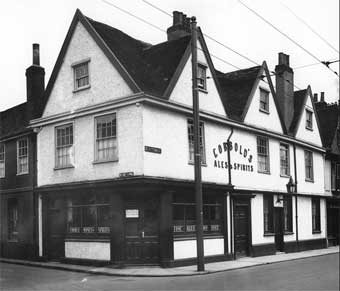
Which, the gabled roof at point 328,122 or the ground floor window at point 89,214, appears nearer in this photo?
the ground floor window at point 89,214

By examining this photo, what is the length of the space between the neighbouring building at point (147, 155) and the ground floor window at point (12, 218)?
2.38 meters

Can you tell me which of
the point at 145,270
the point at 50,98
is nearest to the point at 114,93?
the point at 50,98

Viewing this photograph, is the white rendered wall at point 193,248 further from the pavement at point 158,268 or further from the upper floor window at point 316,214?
the upper floor window at point 316,214

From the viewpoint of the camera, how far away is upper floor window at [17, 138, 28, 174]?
75.2ft

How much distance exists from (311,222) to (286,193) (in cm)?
408

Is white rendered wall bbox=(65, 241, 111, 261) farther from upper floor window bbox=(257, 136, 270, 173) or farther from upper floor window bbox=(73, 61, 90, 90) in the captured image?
upper floor window bbox=(257, 136, 270, 173)

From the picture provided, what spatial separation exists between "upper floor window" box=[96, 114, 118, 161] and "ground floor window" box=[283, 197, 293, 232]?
1128cm

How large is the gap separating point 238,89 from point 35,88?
9.38 m

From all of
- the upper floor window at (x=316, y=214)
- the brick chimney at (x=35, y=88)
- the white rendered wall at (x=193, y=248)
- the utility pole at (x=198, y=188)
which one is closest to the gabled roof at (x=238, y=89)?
the white rendered wall at (x=193, y=248)

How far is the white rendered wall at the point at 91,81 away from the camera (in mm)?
19031

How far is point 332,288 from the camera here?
37.7ft

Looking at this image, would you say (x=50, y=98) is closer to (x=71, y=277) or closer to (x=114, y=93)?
(x=114, y=93)

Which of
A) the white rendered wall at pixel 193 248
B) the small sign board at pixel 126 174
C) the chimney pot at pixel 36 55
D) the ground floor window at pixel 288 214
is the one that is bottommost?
the white rendered wall at pixel 193 248

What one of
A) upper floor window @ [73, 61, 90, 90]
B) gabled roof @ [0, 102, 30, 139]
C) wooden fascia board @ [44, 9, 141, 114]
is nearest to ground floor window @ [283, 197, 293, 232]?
wooden fascia board @ [44, 9, 141, 114]
